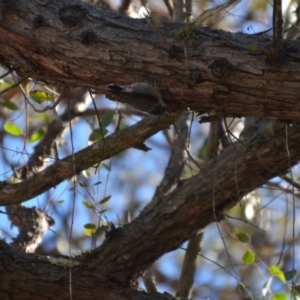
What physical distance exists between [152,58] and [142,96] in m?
0.11

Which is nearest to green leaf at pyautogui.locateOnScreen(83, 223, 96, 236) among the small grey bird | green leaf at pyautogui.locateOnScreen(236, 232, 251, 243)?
green leaf at pyautogui.locateOnScreen(236, 232, 251, 243)

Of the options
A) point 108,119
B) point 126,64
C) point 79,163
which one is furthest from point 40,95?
point 126,64

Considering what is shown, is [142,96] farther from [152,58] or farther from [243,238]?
[243,238]

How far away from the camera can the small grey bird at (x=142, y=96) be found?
5.37 feet

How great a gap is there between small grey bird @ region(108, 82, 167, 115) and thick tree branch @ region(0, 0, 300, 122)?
1.6 inches

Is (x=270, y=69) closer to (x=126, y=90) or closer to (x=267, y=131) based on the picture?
(x=126, y=90)

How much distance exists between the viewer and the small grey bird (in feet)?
5.37

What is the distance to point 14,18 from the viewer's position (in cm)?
183

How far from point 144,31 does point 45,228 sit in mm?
1619

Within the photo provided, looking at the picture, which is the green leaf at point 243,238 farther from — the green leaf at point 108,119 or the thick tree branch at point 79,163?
the green leaf at point 108,119

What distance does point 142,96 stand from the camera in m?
1.64

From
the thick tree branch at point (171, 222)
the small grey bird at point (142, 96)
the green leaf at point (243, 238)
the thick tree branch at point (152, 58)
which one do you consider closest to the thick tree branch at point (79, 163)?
the thick tree branch at point (171, 222)

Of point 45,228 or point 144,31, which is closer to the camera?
point 144,31

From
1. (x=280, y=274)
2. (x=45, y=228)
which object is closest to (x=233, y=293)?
(x=45, y=228)
